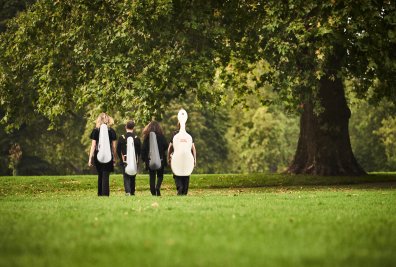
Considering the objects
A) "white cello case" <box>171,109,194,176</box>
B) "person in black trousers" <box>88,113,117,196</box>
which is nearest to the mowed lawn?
"white cello case" <box>171,109,194,176</box>

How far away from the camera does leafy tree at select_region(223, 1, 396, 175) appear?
2036cm

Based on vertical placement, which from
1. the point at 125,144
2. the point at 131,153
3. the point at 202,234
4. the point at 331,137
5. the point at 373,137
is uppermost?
the point at 373,137

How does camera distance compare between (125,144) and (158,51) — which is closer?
(125,144)

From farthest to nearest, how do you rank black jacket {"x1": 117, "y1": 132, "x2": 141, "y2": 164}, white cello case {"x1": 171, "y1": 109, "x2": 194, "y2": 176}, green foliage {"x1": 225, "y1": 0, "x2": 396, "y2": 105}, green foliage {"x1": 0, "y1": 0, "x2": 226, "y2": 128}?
1. green foliage {"x1": 0, "y1": 0, "x2": 226, "y2": 128}
2. green foliage {"x1": 225, "y1": 0, "x2": 396, "y2": 105}
3. black jacket {"x1": 117, "y1": 132, "x2": 141, "y2": 164}
4. white cello case {"x1": 171, "y1": 109, "x2": 194, "y2": 176}

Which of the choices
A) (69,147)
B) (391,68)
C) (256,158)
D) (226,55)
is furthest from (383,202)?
(256,158)

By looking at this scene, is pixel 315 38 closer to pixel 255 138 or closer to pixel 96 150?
pixel 96 150

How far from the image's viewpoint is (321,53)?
71.2 ft

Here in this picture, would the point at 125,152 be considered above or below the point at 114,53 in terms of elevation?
below

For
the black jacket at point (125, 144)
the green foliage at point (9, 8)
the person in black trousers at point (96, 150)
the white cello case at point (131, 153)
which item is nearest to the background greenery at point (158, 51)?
the black jacket at point (125, 144)

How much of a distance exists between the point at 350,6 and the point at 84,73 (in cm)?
976

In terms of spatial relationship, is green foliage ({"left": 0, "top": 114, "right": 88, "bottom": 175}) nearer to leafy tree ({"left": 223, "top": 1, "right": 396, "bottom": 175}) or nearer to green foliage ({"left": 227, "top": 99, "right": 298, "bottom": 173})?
green foliage ({"left": 227, "top": 99, "right": 298, "bottom": 173})

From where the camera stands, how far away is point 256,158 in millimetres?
63125

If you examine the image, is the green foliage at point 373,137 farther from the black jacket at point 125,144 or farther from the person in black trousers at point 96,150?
the person in black trousers at point 96,150

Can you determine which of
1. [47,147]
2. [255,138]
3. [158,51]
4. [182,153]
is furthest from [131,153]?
[255,138]
